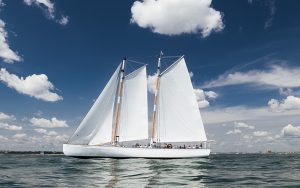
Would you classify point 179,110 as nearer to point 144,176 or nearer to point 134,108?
point 134,108

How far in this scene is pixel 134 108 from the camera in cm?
7612

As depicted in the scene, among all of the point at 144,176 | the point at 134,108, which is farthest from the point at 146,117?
the point at 144,176

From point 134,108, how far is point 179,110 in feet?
34.7

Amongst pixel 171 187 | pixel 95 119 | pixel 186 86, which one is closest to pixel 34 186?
pixel 171 187

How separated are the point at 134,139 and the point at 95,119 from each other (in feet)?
34.2

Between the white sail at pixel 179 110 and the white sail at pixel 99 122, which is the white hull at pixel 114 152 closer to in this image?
the white sail at pixel 99 122

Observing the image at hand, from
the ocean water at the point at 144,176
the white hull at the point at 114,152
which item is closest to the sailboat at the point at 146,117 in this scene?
the white hull at the point at 114,152

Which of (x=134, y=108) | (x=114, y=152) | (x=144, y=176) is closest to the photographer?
(x=144, y=176)

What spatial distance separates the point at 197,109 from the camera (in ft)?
257

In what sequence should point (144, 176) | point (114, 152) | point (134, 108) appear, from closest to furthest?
point (144, 176) → point (114, 152) → point (134, 108)

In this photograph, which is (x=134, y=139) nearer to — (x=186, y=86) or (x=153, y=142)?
(x=153, y=142)

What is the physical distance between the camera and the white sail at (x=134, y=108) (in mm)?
75438

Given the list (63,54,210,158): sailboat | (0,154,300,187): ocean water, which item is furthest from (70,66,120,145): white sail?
(0,154,300,187): ocean water

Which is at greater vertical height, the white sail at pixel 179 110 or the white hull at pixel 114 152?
the white sail at pixel 179 110
